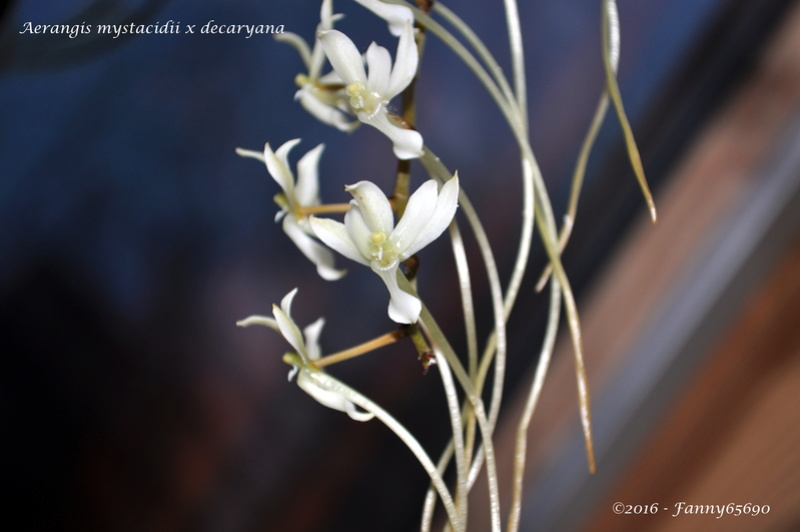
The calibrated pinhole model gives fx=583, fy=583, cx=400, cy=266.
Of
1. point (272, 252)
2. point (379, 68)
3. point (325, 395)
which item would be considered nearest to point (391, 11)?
point (379, 68)

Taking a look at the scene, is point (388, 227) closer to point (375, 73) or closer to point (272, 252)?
point (375, 73)

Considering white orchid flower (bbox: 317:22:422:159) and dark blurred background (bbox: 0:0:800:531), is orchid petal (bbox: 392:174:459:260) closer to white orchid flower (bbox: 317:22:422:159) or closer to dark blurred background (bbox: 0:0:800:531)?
white orchid flower (bbox: 317:22:422:159)

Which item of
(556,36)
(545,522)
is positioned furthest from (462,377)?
(556,36)

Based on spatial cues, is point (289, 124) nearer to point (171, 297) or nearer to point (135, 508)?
point (171, 297)

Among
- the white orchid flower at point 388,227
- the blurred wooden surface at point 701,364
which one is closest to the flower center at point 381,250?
the white orchid flower at point 388,227

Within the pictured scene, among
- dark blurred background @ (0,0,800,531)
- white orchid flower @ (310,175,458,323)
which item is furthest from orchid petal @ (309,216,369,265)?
dark blurred background @ (0,0,800,531)
